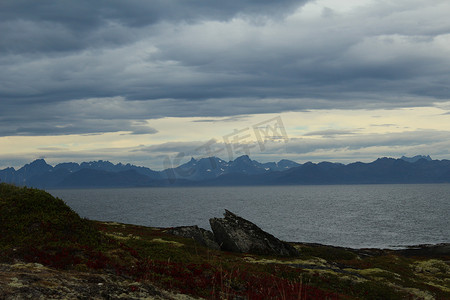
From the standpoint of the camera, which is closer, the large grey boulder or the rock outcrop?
the large grey boulder

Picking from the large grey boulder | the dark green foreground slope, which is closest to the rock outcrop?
the large grey boulder

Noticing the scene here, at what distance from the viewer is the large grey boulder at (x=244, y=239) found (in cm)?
3981

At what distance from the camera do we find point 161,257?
22.3 meters

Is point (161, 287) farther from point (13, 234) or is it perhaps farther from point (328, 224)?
point (328, 224)

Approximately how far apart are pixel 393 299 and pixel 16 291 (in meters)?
23.8

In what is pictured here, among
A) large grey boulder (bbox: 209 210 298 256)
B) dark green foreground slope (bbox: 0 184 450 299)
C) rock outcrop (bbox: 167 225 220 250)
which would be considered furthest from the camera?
rock outcrop (bbox: 167 225 220 250)

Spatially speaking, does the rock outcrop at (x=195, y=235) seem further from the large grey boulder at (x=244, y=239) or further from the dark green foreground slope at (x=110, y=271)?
the dark green foreground slope at (x=110, y=271)

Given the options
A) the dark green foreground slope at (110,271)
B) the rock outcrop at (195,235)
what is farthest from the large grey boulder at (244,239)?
the dark green foreground slope at (110,271)

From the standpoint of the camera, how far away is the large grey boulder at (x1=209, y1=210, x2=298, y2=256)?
1567 inches

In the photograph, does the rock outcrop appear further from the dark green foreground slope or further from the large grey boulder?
the dark green foreground slope

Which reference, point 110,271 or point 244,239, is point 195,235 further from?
point 110,271

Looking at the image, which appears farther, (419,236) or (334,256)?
(419,236)

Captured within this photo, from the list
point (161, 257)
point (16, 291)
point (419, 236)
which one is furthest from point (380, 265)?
point (419, 236)

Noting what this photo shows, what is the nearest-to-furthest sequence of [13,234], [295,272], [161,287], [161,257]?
[161,287]
[13,234]
[161,257]
[295,272]
